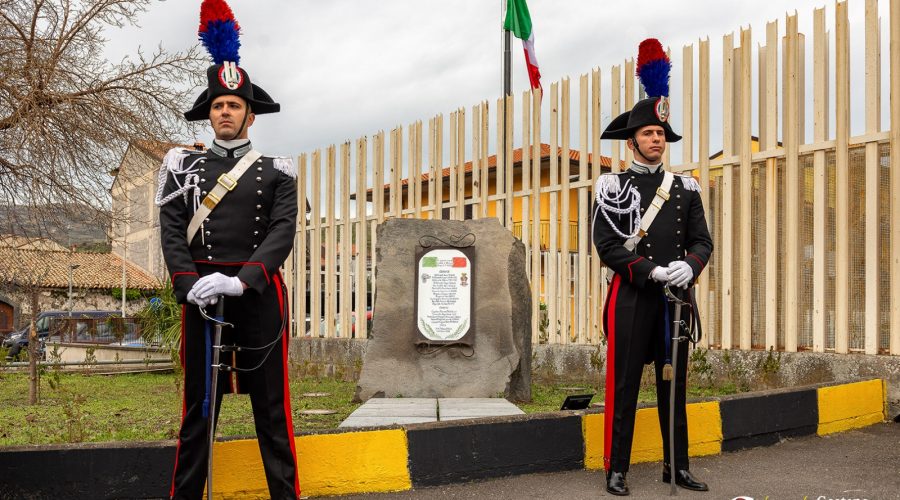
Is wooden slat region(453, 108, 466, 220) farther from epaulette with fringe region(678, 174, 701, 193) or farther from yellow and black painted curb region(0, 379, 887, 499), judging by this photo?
epaulette with fringe region(678, 174, 701, 193)

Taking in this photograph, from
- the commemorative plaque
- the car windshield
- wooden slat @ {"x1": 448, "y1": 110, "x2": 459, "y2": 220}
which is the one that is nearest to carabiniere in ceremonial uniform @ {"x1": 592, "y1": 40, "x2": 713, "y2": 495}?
the commemorative plaque

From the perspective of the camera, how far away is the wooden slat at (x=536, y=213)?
10852 mm

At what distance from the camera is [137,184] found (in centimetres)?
1240

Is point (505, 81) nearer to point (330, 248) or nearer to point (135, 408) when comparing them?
point (330, 248)

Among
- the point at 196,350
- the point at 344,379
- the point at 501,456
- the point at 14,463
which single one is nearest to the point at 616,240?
the point at 501,456

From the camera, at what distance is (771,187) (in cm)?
812

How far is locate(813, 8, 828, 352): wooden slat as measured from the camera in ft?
24.9

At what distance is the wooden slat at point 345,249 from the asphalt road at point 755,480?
9.03 m

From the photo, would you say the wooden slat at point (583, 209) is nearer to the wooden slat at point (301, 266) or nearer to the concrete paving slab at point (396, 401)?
the concrete paving slab at point (396, 401)

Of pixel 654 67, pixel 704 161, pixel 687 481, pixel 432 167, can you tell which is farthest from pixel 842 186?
pixel 432 167

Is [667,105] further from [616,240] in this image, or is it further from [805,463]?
[805,463]

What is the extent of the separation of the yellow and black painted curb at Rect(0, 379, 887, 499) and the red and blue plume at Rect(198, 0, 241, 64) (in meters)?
1.89

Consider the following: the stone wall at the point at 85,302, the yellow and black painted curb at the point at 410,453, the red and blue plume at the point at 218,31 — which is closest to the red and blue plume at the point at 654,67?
the yellow and black painted curb at the point at 410,453

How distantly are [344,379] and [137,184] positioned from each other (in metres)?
4.08
